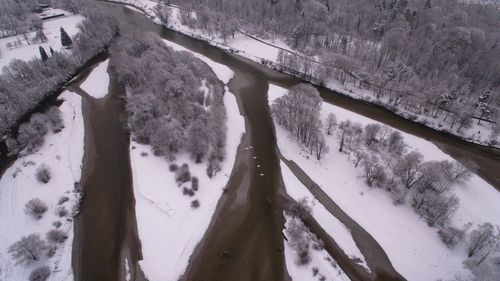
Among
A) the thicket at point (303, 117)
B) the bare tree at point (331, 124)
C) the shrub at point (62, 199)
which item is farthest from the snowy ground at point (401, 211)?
the shrub at point (62, 199)

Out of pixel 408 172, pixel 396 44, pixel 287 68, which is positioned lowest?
pixel 408 172

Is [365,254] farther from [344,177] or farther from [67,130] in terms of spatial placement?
[67,130]

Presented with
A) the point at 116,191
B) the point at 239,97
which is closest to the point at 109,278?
the point at 116,191

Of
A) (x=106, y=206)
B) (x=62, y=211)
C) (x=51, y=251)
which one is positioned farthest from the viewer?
(x=106, y=206)

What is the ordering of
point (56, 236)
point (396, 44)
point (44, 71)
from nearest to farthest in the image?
point (56, 236), point (44, 71), point (396, 44)

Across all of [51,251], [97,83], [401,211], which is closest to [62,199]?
[51,251]

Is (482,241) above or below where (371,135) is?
below

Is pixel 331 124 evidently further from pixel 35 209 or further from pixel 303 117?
pixel 35 209
